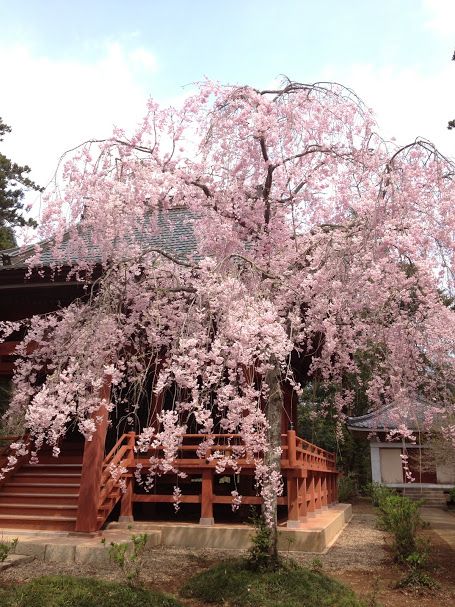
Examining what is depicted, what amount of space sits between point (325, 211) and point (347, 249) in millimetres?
1598

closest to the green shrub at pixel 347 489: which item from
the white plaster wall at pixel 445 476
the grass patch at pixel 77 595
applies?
the white plaster wall at pixel 445 476

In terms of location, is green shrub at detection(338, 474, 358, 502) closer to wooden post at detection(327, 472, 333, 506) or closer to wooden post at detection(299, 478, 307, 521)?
wooden post at detection(327, 472, 333, 506)

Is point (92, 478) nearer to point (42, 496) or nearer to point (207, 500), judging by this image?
point (42, 496)

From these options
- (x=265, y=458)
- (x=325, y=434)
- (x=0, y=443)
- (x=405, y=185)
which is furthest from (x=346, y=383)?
(x=325, y=434)

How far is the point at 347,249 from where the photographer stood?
6.21 m

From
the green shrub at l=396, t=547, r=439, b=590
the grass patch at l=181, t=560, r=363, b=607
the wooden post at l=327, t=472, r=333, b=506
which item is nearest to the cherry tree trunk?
the grass patch at l=181, t=560, r=363, b=607

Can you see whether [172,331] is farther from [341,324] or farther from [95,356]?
[341,324]

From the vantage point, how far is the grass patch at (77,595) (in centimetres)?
484

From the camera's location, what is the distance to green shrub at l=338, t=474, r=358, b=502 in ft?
69.2

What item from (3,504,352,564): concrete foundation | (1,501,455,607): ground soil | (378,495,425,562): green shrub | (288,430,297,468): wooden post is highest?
(288,430,297,468): wooden post

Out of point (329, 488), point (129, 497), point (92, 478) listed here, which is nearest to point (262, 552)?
point (92, 478)

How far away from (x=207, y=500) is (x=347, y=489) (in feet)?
48.0

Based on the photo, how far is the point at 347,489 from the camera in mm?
21594

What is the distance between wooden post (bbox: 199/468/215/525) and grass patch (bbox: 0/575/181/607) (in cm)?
329
